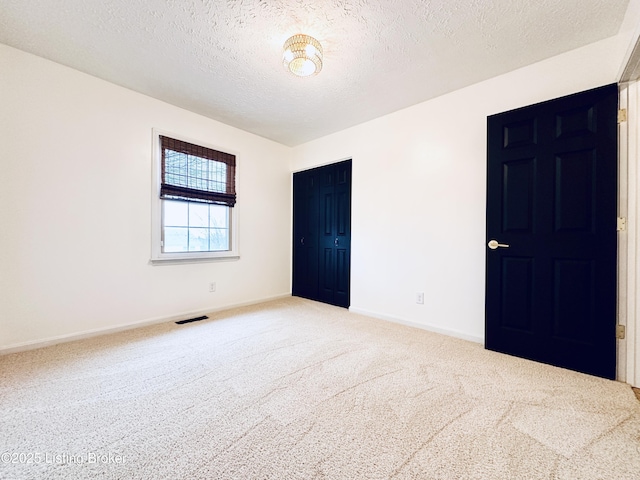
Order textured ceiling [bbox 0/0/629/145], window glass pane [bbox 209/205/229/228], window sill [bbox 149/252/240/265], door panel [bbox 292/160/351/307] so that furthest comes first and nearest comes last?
door panel [bbox 292/160/351/307] → window glass pane [bbox 209/205/229/228] → window sill [bbox 149/252/240/265] → textured ceiling [bbox 0/0/629/145]

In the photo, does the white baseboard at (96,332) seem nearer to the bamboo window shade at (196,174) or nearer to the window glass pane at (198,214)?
the window glass pane at (198,214)

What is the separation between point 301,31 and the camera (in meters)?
2.02

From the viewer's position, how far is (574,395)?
1736 mm

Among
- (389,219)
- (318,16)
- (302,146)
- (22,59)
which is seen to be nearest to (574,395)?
(389,219)

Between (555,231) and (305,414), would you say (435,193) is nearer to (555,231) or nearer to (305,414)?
(555,231)

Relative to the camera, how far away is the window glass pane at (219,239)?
3.70 m

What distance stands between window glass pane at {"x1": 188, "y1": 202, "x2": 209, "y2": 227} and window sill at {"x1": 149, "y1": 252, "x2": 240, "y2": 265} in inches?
16.2

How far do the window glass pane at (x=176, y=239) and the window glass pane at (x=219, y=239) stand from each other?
0.35m

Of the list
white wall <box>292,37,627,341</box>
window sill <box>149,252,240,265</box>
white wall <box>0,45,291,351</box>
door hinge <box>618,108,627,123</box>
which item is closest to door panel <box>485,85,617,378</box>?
door hinge <box>618,108,627,123</box>

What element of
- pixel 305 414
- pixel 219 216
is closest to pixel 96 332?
pixel 219 216

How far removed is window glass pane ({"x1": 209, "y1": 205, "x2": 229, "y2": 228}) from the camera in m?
3.69

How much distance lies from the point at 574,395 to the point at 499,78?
8.81 feet

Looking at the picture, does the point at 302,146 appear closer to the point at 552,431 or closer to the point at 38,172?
the point at 38,172

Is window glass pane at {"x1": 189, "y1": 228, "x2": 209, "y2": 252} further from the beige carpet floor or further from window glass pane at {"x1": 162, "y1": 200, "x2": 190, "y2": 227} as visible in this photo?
the beige carpet floor
